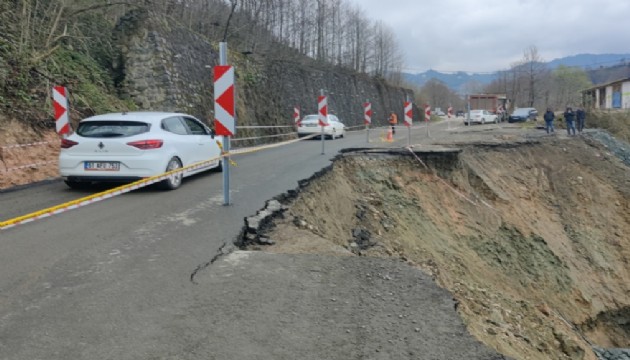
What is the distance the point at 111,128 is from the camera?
8891 millimetres

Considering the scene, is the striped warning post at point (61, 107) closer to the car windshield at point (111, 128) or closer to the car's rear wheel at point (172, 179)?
the car windshield at point (111, 128)

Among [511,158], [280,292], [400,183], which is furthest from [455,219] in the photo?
[280,292]

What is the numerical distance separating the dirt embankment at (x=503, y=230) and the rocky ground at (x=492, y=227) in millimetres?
44

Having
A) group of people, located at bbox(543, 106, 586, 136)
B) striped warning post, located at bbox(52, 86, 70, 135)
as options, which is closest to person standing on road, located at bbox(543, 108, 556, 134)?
group of people, located at bbox(543, 106, 586, 136)

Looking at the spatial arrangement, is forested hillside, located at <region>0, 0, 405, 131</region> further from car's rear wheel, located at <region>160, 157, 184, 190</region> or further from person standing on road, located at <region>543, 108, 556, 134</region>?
person standing on road, located at <region>543, 108, 556, 134</region>

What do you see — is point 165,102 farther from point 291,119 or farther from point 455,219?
point 291,119

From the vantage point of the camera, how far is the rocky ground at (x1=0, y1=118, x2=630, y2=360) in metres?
7.42

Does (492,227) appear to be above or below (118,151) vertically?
below

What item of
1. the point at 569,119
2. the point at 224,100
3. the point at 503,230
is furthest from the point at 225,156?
the point at 569,119

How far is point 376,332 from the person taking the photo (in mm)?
3686

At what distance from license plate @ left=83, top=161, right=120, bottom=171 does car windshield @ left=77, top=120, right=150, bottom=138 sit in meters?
0.51

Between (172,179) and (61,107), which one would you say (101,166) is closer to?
(172,179)

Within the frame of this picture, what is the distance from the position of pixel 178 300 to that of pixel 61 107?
28.6ft

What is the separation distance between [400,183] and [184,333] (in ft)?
33.3
